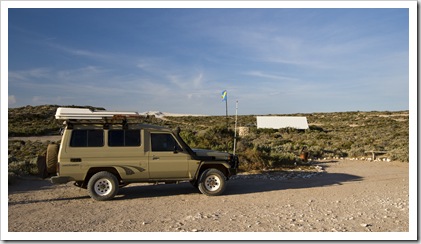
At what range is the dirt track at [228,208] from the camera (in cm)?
664

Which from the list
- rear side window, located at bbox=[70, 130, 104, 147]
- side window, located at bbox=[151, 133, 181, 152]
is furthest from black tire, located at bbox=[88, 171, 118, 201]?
side window, located at bbox=[151, 133, 181, 152]

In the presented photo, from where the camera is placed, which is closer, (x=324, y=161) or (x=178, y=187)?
(x=178, y=187)

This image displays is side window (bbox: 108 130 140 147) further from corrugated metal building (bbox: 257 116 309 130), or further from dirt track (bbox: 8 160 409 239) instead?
corrugated metal building (bbox: 257 116 309 130)

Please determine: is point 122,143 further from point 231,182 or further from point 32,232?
point 231,182

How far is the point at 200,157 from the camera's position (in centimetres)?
952

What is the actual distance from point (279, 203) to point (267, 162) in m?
6.78

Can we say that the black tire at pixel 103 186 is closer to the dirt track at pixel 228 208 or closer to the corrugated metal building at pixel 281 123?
the dirt track at pixel 228 208

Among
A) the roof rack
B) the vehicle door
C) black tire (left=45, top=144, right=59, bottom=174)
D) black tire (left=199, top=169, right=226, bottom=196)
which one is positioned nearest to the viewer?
the roof rack

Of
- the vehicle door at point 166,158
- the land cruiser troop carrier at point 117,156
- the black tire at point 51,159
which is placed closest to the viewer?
the land cruiser troop carrier at point 117,156


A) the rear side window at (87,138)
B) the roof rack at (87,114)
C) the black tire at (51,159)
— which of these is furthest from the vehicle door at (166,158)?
the black tire at (51,159)

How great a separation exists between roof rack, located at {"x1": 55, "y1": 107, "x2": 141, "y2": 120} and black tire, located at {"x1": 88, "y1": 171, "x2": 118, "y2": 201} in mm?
1461

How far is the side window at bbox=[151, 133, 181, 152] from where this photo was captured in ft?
30.2

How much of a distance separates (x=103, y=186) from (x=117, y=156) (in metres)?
0.83

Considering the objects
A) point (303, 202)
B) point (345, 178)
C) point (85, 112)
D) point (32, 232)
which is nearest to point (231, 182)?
point (303, 202)
